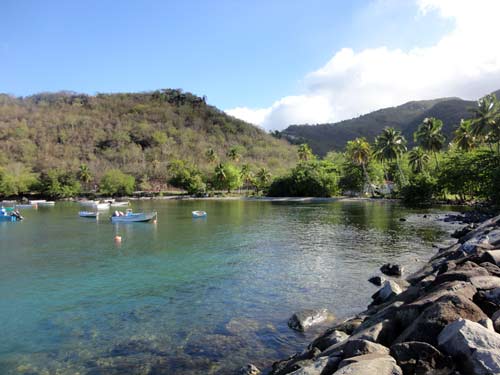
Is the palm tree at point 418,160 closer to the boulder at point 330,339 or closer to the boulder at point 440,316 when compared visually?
the boulder at point 330,339

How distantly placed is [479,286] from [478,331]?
3.97 m

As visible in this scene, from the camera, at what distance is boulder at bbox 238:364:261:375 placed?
459 inches

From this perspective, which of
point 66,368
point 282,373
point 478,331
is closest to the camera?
point 478,331

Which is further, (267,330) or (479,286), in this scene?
(267,330)

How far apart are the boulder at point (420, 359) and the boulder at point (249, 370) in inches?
203

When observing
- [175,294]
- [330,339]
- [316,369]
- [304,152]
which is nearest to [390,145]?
[304,152]

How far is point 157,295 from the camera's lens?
20.4m

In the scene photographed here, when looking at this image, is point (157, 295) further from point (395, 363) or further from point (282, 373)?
point (395, 363)

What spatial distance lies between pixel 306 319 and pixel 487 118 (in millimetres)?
69888

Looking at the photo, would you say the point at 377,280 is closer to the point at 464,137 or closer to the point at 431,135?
the point at 464,137

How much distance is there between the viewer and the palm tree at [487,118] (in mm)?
68375

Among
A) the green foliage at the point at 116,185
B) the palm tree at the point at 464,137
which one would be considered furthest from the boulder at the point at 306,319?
the green foliage at the point at 116,185

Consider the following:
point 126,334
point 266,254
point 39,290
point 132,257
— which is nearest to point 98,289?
point 39,290

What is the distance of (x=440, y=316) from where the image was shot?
344 inches
